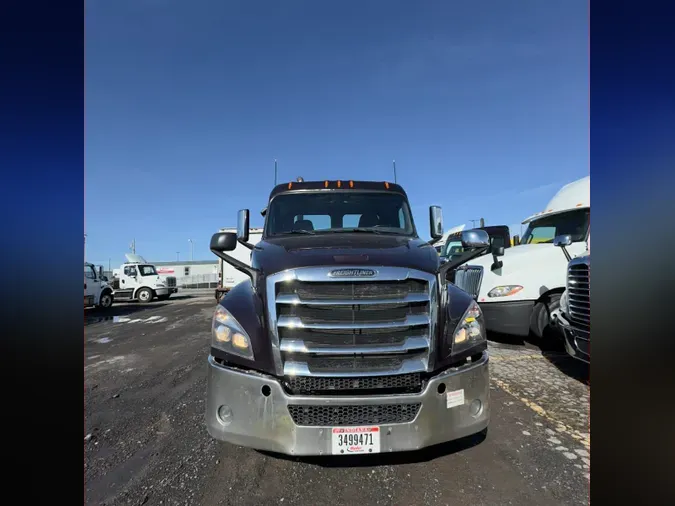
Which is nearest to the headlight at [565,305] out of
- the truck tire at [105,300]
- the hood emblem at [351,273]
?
the hood emblem at [351,273]

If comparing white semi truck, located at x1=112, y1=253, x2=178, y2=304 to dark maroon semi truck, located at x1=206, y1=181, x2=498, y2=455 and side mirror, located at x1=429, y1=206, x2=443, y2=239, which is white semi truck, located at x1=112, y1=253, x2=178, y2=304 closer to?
side mirror, located at x1=429, y1=206, x2=443, y2=239

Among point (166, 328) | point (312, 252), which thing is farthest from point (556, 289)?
point (166, 328)

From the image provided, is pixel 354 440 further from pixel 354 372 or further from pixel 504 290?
pixel 504 290

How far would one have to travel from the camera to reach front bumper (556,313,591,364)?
4.12m

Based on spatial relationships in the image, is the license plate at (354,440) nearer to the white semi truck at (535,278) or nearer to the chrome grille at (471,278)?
the white semi truck at (535,278)

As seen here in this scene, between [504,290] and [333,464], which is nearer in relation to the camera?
[333,464]

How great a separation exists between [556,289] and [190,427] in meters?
6.28

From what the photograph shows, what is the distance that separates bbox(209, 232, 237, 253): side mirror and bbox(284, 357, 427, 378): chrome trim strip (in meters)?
1.50

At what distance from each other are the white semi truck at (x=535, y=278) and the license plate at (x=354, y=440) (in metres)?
5.15

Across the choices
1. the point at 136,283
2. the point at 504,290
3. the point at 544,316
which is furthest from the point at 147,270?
the point at 544,316

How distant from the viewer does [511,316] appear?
635 cm

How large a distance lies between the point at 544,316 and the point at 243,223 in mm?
5568

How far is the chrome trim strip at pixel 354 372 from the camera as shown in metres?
2.28
